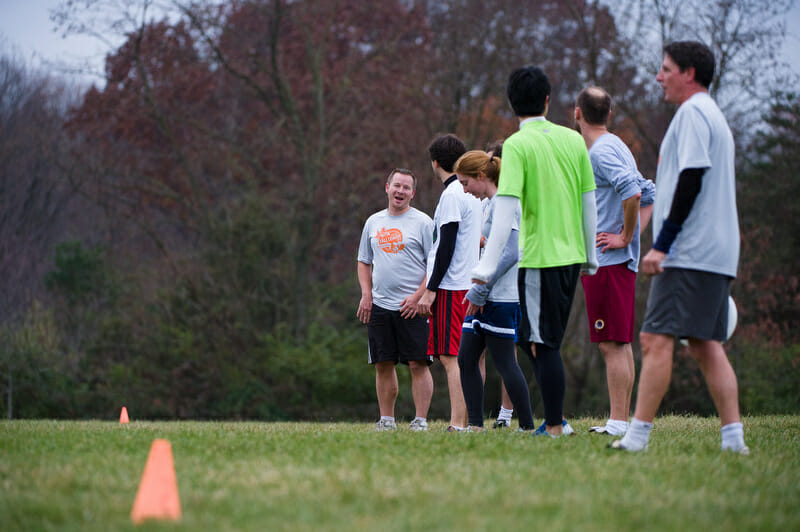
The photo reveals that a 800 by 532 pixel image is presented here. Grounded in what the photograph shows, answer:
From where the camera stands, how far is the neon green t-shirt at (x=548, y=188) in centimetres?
456

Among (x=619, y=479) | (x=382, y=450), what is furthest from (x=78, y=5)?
(x=619, y=479)

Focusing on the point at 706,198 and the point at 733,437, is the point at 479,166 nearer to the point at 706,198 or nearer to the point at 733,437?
the point at 706,198

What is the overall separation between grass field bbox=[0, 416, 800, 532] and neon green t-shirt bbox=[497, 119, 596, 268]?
1102 mm

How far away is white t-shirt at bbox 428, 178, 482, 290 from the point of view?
6059 millimetres

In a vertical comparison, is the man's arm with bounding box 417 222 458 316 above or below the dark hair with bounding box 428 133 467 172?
below

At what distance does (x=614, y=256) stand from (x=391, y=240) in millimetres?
1894

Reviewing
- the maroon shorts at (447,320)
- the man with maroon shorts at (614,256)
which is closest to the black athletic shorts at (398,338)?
the maroon shorts at (447,320)

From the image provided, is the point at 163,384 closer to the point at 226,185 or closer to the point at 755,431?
the point at 226,185

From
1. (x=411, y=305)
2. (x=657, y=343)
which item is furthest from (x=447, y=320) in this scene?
(x=657, y=343)

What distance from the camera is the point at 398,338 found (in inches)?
247

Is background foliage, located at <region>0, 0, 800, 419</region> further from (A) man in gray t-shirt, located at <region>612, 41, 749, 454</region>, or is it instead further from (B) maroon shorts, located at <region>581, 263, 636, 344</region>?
(A) man in gray t-shirt, located at <region>612, 41, 749, 454</region>

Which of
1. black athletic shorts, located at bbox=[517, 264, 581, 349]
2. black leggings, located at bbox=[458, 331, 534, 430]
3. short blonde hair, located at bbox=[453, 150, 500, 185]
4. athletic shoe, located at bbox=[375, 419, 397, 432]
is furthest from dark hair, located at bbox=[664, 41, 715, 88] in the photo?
athletic shoe, located at bbox=[375, 419, 397, 432]

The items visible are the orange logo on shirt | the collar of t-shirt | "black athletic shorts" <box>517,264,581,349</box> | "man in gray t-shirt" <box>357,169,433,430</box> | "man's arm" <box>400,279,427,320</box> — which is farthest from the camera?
the orange logo on shirt

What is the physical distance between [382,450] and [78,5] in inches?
625
